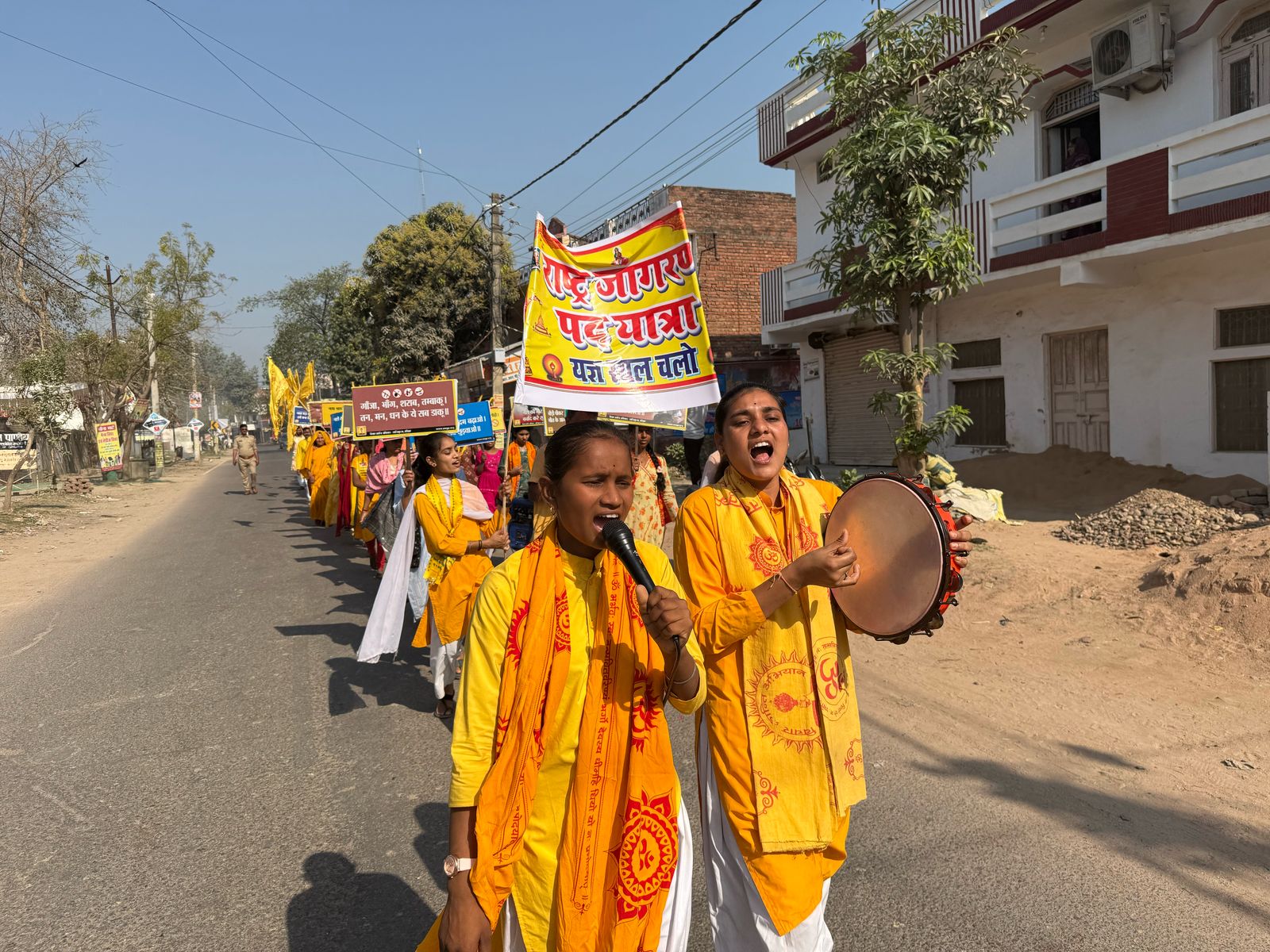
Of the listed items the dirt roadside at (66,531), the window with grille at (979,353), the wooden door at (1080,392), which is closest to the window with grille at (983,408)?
the window with grille at (979,353)

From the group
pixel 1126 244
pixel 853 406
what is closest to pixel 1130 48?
pixel 1126 244

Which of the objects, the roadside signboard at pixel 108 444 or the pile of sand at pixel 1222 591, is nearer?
the pile of sand at pixel 1222 591

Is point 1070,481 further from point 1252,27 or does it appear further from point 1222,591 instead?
point 1222,591

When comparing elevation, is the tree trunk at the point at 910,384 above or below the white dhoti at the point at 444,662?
above

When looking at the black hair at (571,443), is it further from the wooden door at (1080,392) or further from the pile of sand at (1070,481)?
the wooden door at (1080,392)

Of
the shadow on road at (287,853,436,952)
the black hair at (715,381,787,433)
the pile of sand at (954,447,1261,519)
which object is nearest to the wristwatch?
the black hair at (715,381,787,433)

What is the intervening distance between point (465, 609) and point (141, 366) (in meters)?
33.2

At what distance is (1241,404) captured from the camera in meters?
10.2

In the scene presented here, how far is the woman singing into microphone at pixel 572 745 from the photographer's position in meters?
1.79

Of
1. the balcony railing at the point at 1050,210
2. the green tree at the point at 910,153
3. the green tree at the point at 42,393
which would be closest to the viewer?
the green tree at the point at 910,153

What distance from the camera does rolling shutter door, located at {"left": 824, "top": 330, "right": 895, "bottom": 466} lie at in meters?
16.0

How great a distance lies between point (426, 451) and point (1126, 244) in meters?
8.84

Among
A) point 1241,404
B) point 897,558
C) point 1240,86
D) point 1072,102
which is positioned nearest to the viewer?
point 897,558

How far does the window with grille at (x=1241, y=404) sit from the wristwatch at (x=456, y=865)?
36.0 ft
